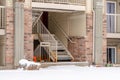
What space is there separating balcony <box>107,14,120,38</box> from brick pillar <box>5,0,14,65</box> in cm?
692

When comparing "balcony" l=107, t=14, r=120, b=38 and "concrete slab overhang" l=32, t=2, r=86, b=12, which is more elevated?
"concrete slab overhang" l=32, t=2, r=86, b=12

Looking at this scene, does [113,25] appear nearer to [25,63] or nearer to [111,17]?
[111,17]

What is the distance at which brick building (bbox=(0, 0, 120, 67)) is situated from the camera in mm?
23906

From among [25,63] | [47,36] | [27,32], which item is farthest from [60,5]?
[25,63]

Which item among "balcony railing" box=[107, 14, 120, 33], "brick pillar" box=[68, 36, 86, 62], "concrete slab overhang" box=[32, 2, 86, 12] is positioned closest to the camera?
"concrete slab overhang" box=[32, 2, 86, 12]

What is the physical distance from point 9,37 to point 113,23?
7.95 m

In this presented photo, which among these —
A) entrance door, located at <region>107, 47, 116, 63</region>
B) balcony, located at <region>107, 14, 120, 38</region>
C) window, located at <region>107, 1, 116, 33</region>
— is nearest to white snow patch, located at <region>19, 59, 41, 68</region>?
balcony, located at <region>107, 14, 120, 38</region>

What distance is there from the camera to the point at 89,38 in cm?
2664

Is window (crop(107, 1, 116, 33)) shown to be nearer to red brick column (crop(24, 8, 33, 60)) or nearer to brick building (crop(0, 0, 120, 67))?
brick building (crop(0, 0, 120, 67))

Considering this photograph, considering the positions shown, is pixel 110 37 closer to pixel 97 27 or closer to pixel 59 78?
pixel 97 27

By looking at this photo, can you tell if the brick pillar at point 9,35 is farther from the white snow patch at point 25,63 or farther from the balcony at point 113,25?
the balcony at point 113,25

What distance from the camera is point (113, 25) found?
93.3ft

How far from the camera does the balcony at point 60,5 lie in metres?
24.9

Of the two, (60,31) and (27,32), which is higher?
(27,32)
